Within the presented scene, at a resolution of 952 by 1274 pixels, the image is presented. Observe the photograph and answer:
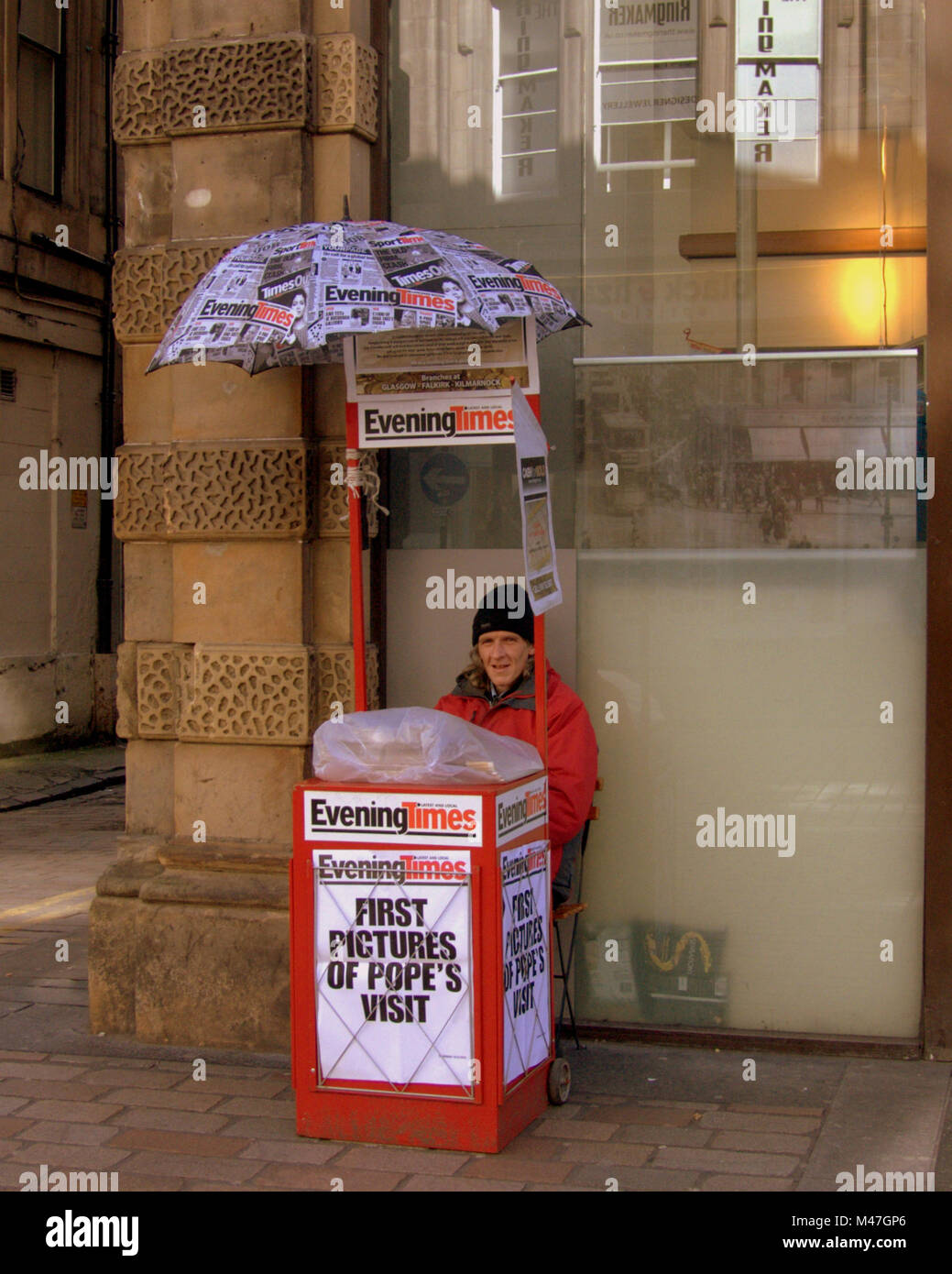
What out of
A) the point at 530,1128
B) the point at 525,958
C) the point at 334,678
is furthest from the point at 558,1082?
the point at 334,678

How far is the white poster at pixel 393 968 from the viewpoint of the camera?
4551 mm

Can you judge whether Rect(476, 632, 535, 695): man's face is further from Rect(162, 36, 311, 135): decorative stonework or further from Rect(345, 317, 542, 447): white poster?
Rect(162, 36, 311, 135): decorative stonework

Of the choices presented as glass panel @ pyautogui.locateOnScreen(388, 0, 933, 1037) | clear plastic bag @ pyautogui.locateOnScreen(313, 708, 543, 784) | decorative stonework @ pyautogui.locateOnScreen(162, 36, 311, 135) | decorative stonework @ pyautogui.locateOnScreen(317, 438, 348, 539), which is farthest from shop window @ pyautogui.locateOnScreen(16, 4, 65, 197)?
clear plastic bag @ pyautogui.locateOnScreen(313, 708, 543, 784)

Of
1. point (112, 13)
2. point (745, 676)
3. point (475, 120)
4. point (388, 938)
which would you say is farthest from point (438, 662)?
point (112, 13)

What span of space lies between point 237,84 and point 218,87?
81mm

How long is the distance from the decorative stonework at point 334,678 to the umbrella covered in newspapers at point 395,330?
135mm

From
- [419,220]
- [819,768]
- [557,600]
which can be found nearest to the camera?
[557,600]

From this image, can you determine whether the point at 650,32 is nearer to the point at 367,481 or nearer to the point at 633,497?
the point at 633,497

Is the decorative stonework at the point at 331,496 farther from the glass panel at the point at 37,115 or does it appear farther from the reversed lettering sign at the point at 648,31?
the glass panel at the point at 37,115

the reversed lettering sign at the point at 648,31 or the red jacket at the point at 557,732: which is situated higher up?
the reversed lettering sign at the point at 648,31

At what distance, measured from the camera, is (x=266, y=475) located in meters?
5.69

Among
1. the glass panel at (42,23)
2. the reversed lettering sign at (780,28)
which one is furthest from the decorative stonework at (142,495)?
the glass panel at (42,23)
